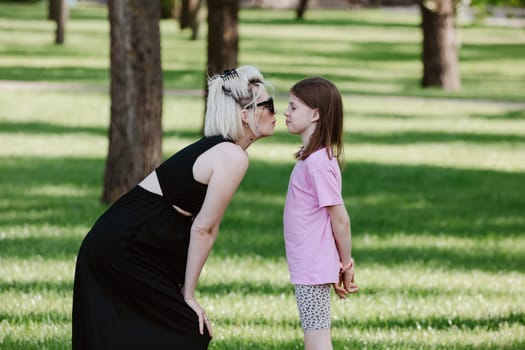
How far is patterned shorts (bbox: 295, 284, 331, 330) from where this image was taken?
5.21 m

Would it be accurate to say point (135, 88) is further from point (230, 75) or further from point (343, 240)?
point (343, 240)

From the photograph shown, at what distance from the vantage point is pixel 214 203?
4.93 meters

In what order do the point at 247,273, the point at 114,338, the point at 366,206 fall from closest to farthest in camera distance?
the point at 114,338
the point at 247,273
the point at 366,206

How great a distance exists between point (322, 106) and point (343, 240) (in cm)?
64

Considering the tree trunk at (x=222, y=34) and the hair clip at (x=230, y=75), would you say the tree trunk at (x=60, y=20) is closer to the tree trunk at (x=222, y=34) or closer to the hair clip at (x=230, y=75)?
the tree trunk at (x=222, y=34)

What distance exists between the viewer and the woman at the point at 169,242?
5.02 meters

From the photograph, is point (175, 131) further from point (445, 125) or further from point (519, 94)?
point (519, 94)

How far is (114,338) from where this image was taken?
16.5 ft

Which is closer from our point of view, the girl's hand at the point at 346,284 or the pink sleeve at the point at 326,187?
the pink sleeve at the point at 326,187

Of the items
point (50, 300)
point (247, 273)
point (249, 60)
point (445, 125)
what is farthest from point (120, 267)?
point (249, 60)

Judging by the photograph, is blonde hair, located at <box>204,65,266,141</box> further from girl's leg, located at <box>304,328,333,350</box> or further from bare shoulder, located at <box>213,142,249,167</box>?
girl's leg, located at <box>304,328,333,350</box>

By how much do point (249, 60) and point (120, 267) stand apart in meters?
31.2

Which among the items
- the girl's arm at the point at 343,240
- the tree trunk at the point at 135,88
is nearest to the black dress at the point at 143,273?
the girl's arm at the point at 343,240

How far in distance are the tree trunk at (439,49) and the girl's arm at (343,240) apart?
26.3 m
